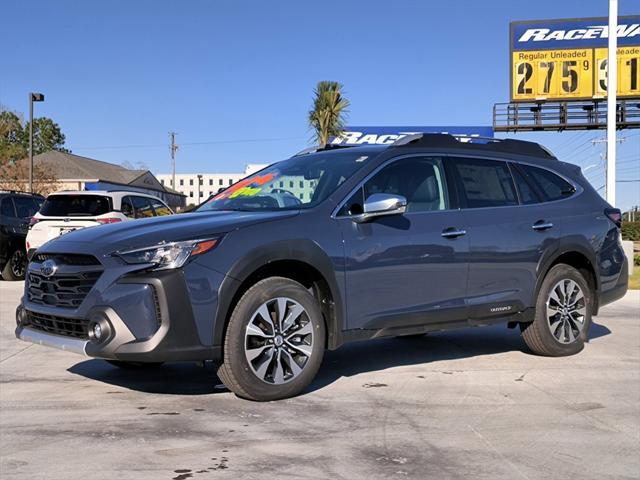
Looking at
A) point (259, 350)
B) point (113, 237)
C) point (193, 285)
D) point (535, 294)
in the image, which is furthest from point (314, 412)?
point (535, 294)

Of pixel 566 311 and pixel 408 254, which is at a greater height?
pixel 408 254

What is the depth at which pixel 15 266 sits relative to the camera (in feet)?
46.0

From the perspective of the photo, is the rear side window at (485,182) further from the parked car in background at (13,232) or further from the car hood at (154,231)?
the parked car in background at (13,232)

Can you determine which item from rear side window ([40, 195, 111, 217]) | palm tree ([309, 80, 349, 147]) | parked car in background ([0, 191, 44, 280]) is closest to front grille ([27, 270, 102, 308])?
rear side window ([40, 195, 111, 217])

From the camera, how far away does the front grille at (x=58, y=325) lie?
4.40 m

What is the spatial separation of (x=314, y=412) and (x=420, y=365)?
1807 mm

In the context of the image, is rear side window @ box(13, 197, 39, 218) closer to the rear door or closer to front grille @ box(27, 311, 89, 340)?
front grille @ box(27, 311, 89, 340)

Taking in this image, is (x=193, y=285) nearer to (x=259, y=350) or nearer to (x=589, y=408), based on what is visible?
(x=259, y=350)

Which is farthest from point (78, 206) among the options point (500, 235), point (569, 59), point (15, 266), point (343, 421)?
point (569, 59)

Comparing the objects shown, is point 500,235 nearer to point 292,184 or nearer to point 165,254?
point 292,184

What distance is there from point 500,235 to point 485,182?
503 millimetres

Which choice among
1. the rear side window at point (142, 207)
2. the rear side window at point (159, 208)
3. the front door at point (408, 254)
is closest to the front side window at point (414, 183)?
the front door at point (408, 254)

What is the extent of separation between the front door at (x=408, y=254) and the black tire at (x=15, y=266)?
1082 centimetres

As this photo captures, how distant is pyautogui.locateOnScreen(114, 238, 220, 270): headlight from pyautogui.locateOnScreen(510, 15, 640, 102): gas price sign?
28.7 metres
